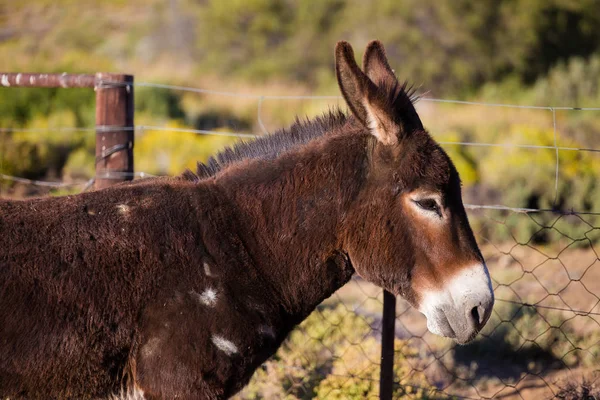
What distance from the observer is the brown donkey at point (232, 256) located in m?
2.94

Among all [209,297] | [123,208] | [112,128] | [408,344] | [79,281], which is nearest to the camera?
[79,281]

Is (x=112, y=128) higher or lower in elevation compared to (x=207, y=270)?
lower

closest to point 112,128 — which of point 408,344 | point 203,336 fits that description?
point 203,336

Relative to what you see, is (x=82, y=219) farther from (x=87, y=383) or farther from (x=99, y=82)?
(x=99, y=82)

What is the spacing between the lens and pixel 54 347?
9.45ft

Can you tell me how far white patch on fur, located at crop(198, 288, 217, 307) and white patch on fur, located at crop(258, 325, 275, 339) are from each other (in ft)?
0.86

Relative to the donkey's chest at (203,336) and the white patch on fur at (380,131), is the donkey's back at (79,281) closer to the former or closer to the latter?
the donkey's chest at (203,336)

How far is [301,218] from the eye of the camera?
3.36 metres

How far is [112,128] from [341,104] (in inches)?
325

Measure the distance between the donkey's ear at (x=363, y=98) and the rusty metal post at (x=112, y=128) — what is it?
2.13 m

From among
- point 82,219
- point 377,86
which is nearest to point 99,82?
point 82,219

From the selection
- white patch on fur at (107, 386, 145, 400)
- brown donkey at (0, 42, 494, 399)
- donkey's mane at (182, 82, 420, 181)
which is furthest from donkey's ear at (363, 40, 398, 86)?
white patch on fur at (107, 386, 145, 400)

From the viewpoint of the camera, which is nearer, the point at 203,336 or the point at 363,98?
the point at 203,336

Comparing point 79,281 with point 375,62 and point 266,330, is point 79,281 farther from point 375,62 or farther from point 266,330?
point 375,62
